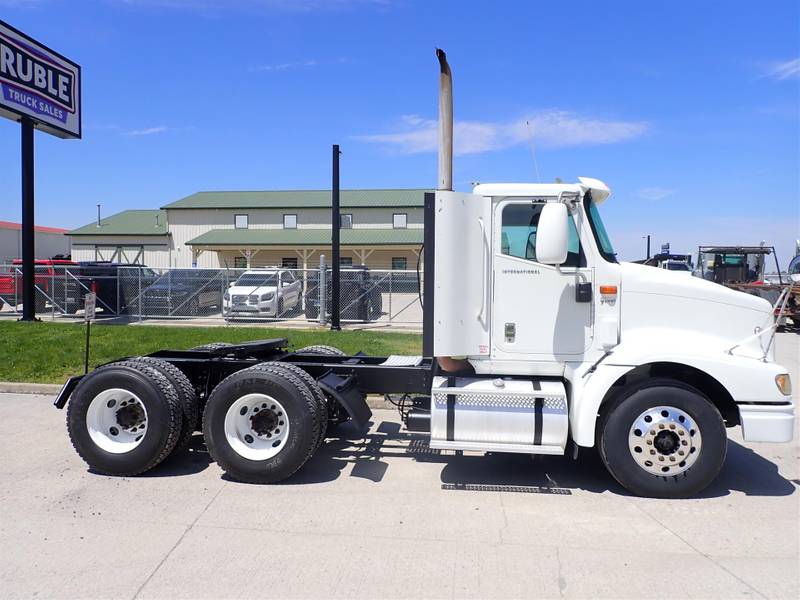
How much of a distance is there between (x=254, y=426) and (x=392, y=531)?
172cm

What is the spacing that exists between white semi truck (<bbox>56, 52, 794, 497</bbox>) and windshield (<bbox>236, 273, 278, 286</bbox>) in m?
14.3

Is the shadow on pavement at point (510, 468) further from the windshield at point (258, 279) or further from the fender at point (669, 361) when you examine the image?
the windshield at point (258, 279)

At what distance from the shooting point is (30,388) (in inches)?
349

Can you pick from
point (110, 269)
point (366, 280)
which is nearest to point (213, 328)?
point (366, 280)

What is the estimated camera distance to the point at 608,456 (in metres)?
4.89

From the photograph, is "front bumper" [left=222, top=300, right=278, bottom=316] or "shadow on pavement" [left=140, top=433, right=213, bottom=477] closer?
"shadow on pavement" [left=140, top=433, right=213, bottom=477]

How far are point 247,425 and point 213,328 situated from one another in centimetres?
1068

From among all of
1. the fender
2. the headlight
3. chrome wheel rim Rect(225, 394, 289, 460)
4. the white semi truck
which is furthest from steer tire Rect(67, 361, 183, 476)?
the headlight

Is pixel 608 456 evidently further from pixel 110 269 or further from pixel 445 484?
pixel 110 269

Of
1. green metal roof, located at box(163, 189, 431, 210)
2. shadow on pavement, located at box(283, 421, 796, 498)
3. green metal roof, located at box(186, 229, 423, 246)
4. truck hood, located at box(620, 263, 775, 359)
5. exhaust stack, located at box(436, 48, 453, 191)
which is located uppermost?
green metal roof, located at box(163, 189, 431, 210)

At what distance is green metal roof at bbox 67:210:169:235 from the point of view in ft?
156

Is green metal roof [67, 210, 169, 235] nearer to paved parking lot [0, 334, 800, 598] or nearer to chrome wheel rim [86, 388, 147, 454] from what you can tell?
chrome wheel rim [86, 388, 147, 454]

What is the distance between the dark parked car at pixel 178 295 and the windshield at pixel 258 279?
744 mm

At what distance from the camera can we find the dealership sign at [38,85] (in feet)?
49.8
